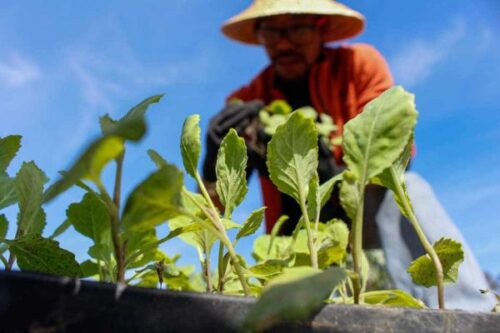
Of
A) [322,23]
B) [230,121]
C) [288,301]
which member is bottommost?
[288,301]

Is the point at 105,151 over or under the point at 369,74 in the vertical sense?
under

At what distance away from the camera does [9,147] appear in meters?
0.39

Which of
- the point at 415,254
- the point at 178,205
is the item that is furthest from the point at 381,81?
the point at 178,205

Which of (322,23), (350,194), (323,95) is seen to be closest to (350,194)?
(350,194)

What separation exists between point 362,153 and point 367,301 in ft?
0.53

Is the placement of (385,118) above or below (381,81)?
below

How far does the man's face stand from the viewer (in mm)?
3012

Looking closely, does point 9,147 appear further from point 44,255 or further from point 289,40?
point 289,40

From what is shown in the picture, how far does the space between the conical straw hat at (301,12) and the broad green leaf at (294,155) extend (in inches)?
93.7

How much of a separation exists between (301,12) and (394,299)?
237 centimetres

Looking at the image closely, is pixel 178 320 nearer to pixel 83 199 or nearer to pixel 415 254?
pixel 83 199

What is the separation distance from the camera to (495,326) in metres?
0.29

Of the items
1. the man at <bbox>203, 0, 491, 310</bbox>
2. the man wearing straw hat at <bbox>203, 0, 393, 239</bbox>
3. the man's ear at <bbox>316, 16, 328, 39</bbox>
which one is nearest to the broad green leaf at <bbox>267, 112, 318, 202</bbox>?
the man at <bbox>203, 0, 491, 310</bbox>

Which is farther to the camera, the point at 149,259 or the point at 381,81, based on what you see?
the point at 381,81
